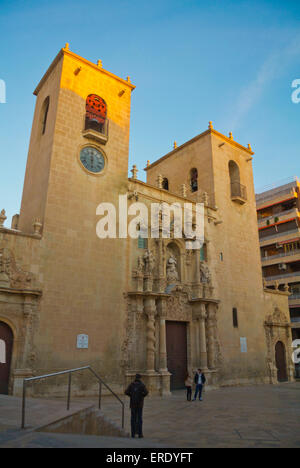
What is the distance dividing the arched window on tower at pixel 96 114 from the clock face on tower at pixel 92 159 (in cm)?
132

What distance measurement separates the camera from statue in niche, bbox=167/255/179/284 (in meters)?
20.0

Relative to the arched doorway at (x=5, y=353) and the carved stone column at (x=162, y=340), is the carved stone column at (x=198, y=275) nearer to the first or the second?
the carved stone column at (x=162, y=340)

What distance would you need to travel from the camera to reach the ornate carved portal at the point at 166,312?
17328mm

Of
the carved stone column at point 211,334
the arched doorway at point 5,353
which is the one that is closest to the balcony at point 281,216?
the carved stone column at point 211,334

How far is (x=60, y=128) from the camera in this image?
1773cm

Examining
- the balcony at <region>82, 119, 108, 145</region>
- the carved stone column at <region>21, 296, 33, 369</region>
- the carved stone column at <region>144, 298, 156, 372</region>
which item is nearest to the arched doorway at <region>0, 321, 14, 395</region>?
the carved stone column at <region>21, 296, 33, 369</region>

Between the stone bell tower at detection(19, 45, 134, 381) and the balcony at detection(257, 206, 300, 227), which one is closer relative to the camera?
the stone bell tower at detection(19, 45, 134, 381)

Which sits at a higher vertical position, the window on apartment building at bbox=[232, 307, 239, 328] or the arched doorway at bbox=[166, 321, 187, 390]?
the window on apartment building at bbox=[232, 307, 239, 328]

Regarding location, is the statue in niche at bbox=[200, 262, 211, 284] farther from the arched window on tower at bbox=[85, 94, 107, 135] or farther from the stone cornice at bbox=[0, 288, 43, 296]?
the stone cornice at bbox=[0, 288, 43, 296]

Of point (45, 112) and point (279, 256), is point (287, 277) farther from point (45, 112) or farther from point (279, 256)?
point (45, 112)

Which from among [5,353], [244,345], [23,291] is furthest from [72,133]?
[244,345]

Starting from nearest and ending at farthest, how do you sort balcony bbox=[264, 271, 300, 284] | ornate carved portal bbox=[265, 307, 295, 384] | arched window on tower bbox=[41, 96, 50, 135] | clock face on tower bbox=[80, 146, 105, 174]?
clock face on tower bbox=[80, 146, 105, 174]
arched window on tower bbox=[41, 96, 50, 135]
ornate carved portal bbox=[265, 307, 295, 384]
balcony bbox=[264, 271, 300, 284]

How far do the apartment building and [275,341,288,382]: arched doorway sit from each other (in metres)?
10.7
